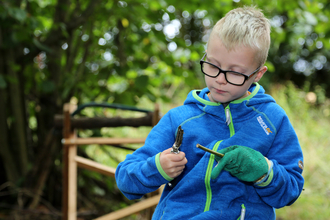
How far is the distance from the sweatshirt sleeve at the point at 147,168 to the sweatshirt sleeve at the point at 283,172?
0.26 metres

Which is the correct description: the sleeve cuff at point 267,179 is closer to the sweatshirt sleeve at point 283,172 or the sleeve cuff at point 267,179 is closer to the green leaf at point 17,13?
the sweatshirt sleeve at point 283,172

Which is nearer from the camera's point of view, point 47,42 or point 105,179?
point 47,42

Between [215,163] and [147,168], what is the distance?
7.6 inches

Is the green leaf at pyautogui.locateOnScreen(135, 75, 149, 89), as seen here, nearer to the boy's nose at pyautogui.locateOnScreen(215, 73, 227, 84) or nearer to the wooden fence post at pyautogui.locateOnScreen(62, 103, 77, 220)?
the wooden fence post at pyautogui.locateOnScreen(62, 103, 77, 220)

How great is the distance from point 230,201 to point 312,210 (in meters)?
2.41

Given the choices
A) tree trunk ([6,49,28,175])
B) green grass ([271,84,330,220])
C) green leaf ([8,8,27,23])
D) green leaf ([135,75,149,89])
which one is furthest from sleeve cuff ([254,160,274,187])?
tree trunk ([6,49,28,175])

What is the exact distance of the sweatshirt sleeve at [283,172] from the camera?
803mm

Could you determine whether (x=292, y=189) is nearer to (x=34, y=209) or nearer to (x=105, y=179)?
(x=34, y=209)

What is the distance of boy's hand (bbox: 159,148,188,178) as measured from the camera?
0.79 m

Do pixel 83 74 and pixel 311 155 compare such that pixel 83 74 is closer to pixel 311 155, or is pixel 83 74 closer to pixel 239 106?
pixel 239 106

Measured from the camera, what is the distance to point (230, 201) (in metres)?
0.87

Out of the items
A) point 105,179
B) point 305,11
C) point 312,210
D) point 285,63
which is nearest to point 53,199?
point 105,179

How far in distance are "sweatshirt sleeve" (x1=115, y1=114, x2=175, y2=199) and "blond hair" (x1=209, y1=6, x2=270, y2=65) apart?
0.30 meters

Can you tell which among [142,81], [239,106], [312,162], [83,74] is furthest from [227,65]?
[312,162]
